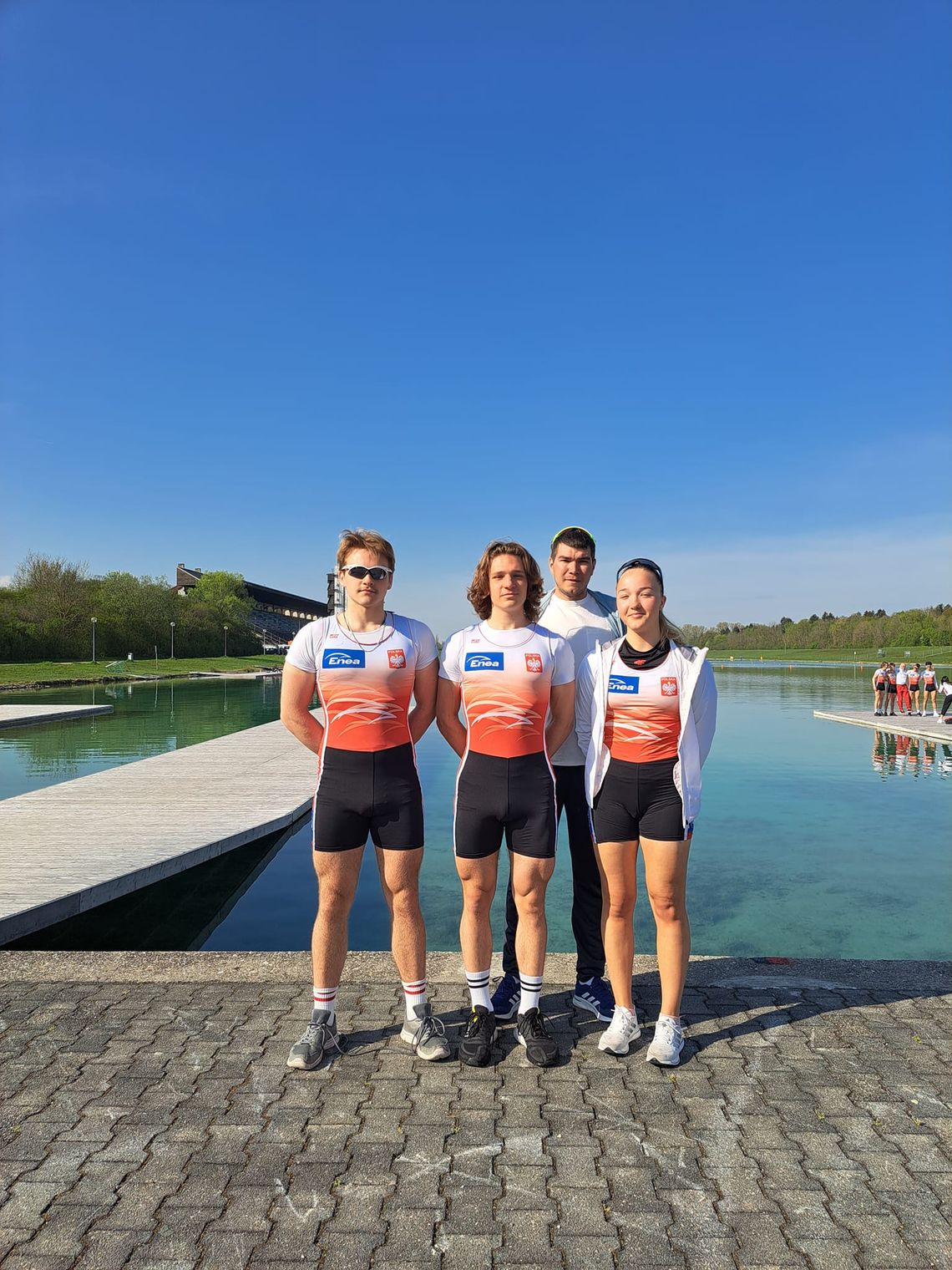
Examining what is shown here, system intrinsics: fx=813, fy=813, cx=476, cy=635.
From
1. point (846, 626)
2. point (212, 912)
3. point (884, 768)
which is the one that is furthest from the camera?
point (846, 626)

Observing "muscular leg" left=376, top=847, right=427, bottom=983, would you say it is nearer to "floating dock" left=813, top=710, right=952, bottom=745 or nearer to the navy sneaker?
the navy sneaker

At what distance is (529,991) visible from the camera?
3.33 metres

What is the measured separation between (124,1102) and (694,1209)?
192cm

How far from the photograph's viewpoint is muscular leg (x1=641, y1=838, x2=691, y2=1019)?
327 centimetres

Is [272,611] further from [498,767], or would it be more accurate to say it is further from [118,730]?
[498,767]

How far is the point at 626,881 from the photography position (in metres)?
3.37

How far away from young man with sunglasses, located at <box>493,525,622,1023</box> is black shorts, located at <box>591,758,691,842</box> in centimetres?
32

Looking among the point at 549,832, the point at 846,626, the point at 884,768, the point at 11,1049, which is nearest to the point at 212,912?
the point at 11,1049

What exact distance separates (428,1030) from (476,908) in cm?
51

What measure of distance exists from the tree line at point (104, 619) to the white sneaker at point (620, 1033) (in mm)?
52044

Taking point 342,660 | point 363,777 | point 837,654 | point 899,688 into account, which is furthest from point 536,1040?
point 837,654

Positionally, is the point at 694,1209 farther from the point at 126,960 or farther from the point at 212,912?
the point at 212,912

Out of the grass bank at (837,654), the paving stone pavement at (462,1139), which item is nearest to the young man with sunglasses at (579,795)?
the paving stone pavement at (462,1139)

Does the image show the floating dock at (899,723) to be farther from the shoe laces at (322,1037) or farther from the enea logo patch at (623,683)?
the shoe laces at (322,1037)
